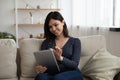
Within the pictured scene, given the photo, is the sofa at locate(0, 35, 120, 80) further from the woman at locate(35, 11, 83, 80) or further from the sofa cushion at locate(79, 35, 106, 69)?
the woman at locate(35, 11, 83, 80)

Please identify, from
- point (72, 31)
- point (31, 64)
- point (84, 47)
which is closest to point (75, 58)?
point (84, 47)

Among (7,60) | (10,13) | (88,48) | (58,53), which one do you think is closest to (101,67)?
(88,48)

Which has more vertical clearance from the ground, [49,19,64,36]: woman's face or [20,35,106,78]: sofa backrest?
A: [49,19,64,36]: woman's face

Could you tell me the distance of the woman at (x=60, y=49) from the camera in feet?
5.87

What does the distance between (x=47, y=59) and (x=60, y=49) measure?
149 millimetres

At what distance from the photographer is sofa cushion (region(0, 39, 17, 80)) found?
79.8 inches

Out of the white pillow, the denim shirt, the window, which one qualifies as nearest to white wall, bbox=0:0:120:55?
the window

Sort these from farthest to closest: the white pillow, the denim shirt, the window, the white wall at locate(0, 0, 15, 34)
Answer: the white wall at locate(0, 0, 15, 34)
the window
the white pillow
the denim shirt

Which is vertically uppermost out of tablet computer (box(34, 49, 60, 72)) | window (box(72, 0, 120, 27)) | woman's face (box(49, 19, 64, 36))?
window (box(72, 0, 120, 27))

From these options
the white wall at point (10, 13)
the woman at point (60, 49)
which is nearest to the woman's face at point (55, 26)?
the woman at point (60, 49)

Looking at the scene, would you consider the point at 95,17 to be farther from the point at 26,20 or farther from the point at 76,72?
the point at 76,72

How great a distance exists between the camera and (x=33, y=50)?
2100 millimetres

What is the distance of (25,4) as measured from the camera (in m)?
4.38

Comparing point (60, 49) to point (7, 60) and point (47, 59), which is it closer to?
point (47, 59)
